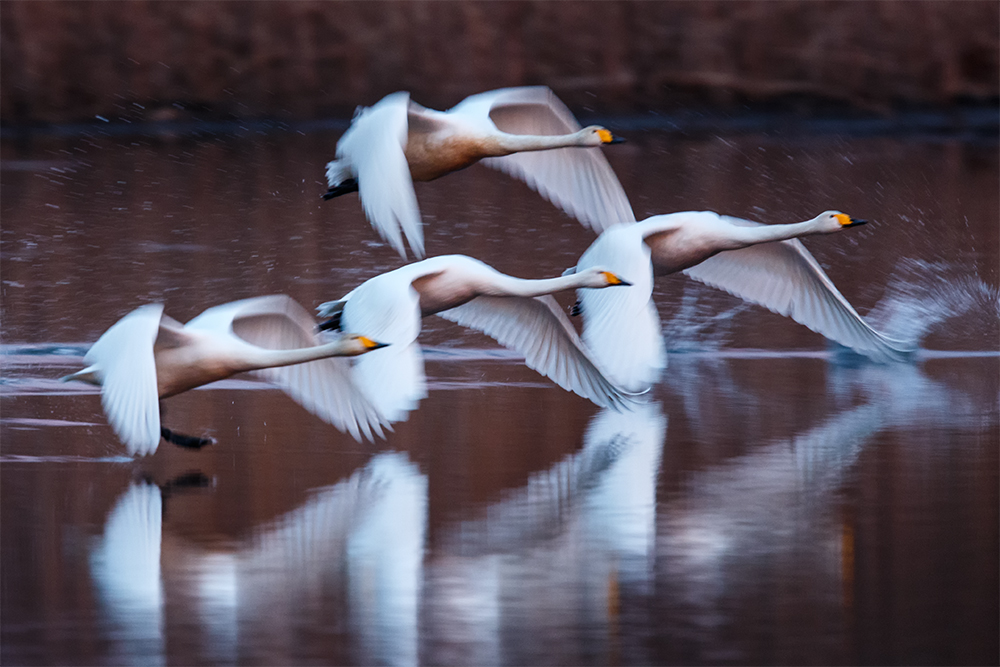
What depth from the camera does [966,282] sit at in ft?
46.4

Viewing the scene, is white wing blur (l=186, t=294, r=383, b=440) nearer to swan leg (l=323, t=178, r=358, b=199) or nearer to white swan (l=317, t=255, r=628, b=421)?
white swan (l=317, t=255, r=628, b=421)

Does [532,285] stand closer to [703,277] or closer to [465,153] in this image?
[465,153]

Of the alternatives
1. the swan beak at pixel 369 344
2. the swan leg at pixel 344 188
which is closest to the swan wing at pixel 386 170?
the swan leg at pixel 344 188

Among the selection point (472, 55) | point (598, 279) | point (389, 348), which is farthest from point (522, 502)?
point (472, 55)

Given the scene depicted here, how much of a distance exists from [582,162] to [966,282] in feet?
15.0

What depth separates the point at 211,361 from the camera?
8234 millimetres

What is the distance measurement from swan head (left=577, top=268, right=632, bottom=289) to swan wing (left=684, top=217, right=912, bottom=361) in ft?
6.25

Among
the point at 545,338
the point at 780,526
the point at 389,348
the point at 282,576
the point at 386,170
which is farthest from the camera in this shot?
the point at 545,338

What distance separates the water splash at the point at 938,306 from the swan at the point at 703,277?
57 cm

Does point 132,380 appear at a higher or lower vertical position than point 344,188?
lower

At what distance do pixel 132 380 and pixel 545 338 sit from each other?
2.63m

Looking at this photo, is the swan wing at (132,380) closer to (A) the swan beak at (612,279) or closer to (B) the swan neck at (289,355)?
(B) the swan neck at (289,355)

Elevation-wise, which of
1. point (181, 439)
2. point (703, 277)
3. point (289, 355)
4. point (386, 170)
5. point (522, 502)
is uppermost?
point (386, 170)

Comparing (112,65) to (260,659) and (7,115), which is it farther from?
(260,659)
